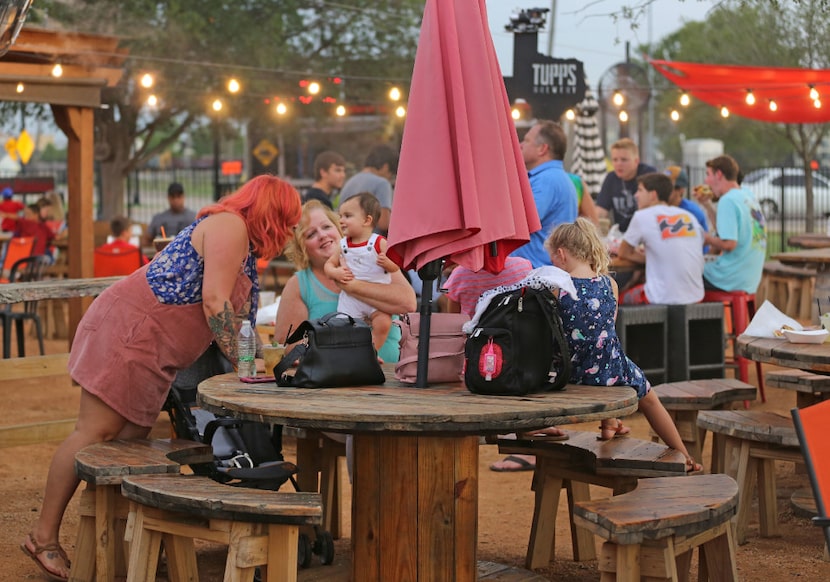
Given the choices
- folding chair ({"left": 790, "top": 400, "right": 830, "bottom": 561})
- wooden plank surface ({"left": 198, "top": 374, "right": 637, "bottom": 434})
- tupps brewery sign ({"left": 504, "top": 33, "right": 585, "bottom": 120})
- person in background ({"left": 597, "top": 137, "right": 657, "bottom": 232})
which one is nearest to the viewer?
folding chair ({"left": 790, "top": 400, "right": 830, "bottom": 561})

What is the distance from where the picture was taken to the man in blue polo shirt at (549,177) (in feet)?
22.8

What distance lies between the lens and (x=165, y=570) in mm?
5336

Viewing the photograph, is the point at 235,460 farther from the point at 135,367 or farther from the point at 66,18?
the point at 66,18

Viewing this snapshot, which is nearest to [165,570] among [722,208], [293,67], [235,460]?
[235,460]

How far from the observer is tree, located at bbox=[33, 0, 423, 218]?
67.8ft

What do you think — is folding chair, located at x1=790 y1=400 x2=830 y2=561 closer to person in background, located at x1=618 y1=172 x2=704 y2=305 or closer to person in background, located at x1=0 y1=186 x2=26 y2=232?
person in background, located at x1=618 y1=172 x2=704 y2=305

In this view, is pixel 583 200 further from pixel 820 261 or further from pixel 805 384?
pixel 805 384

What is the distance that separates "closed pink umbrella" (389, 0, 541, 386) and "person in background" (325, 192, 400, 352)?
0.99 m

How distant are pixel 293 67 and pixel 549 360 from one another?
1933cm

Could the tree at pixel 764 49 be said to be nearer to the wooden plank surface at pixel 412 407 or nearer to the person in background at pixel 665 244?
the person in background at pixel 665 244

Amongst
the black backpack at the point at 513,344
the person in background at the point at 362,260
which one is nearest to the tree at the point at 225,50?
the person in background at the point at 362,260

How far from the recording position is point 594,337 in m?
4.48

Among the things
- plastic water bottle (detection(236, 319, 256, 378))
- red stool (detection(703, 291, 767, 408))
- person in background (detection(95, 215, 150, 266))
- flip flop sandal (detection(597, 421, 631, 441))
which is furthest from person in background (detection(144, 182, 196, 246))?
plastic water bottle (detection(236, 319, 256, 378))

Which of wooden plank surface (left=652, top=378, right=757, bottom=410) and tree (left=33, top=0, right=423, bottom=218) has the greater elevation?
tree (left=33, top=0, right=423, bottom=218)
